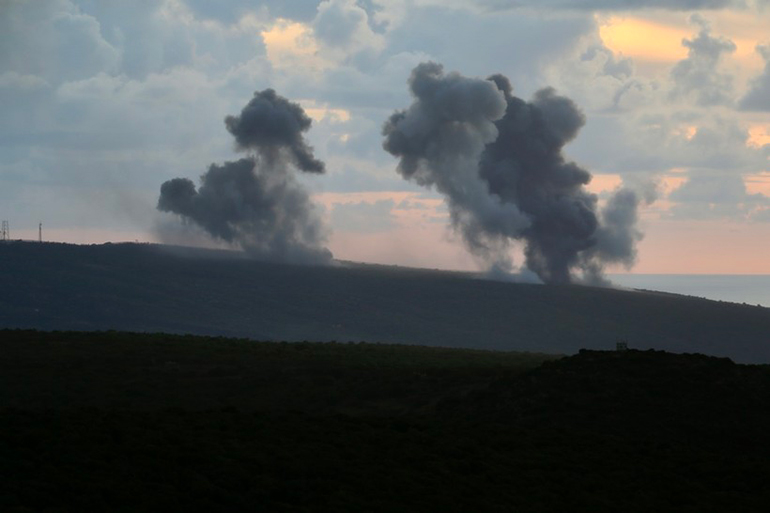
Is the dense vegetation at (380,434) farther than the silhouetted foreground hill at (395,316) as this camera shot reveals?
No

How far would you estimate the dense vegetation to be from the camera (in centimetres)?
2958

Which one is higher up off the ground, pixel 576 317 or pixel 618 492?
pixel 576 317

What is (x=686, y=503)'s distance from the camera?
34.1m

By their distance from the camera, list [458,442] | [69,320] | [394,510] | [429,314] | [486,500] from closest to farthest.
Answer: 1. [394,510]
2. [486,500]
3. [458,442]
4. [69,320]
5. [429,314]

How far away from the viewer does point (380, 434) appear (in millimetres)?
38562

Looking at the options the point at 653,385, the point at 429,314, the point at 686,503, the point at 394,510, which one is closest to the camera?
the point at 394,510

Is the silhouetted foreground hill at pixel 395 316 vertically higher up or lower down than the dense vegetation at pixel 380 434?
higher up

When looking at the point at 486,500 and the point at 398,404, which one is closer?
the point at 486,500

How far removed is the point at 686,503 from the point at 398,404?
23.4 m

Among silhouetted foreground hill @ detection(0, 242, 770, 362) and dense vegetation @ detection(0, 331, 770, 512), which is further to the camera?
silhouetted foreground hill @ detection(0, 242, 770, 362)

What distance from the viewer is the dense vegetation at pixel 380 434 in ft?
97.0

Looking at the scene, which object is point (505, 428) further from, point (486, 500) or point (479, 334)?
point (479, 334)

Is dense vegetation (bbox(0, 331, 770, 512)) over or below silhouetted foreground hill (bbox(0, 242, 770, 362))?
below

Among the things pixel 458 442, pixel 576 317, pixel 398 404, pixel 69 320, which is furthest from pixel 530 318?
pixel 458 442
